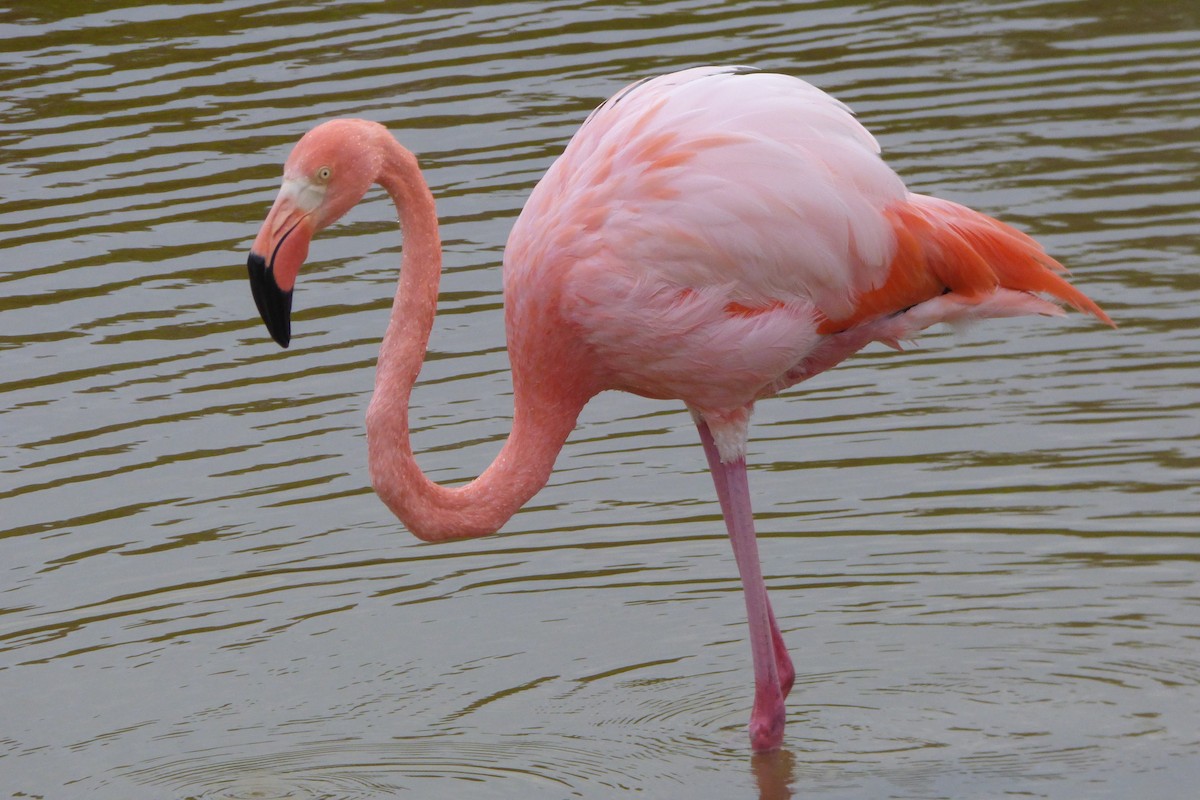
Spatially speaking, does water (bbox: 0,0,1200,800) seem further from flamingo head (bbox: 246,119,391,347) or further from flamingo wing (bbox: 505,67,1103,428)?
flamingo head (bbox: 246,119,391,347)

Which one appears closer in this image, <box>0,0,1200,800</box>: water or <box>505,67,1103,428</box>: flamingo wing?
<box>505,67,1103,428</box>: flamingo wing

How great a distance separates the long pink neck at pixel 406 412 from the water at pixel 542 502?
619 millimetres

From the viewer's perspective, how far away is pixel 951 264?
5.25m

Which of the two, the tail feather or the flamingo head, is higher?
the flamingo head

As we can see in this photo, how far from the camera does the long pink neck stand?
4887mm

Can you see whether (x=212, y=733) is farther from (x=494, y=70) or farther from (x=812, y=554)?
(x=494, y=70)

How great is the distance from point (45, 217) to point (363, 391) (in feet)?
6.83

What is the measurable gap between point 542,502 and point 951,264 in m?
1.79

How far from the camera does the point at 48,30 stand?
10523mm

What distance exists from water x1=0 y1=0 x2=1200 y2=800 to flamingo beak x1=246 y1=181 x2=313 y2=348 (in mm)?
1246

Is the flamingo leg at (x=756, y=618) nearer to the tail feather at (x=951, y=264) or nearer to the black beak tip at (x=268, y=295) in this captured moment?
the tail feather at (x=951, y=264)

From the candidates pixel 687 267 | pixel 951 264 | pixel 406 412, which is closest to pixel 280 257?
pixel 406 412

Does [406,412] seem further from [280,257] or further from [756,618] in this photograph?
[756,618]

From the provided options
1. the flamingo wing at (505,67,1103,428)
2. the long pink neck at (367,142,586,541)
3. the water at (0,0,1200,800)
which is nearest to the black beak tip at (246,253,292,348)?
the long pink neck at (367,142,586,541)
